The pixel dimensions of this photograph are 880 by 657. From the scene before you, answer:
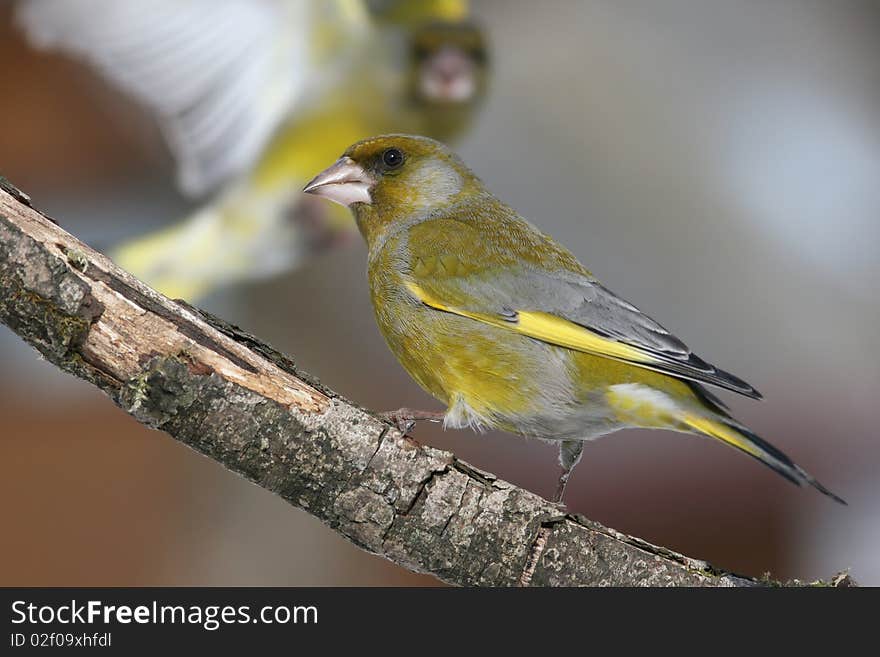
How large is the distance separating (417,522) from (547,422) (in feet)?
0.73

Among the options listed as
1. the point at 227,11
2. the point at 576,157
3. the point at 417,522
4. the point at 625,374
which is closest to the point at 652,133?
the point at 576,157

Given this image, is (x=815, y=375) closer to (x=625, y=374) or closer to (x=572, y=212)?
(x=572, y=212)

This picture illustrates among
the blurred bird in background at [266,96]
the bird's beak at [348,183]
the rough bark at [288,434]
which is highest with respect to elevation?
the blurred bird in background at [266,96]

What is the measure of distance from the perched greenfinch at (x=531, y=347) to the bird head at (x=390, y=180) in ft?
0.26

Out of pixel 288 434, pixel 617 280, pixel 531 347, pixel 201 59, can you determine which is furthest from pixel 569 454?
pixel 201 59

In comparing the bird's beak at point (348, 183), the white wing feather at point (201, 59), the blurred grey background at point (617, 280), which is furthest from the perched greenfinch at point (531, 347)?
the white wing feather at point (201, 59)

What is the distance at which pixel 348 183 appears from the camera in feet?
4.23

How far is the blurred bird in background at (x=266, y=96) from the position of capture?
198 cm

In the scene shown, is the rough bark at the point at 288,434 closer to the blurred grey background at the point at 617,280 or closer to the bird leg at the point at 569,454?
the bird leg at the point at 569,454

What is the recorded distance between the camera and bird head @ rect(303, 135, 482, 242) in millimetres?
1290

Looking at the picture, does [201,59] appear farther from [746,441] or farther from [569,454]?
[746,441]

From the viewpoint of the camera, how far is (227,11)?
6.43ft

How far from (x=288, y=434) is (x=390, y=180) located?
1.57 feet

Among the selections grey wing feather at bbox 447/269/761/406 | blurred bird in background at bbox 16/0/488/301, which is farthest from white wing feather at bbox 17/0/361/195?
grey wing feather at bbox 447/269/761/406
